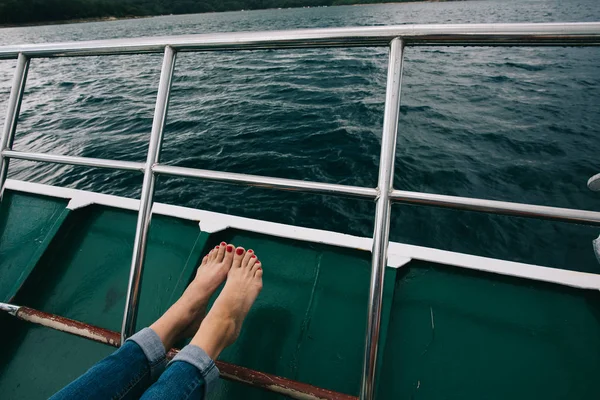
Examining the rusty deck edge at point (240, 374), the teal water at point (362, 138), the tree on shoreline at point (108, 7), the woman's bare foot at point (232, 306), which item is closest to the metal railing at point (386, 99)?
the rusty deck edge at point (240, 374)

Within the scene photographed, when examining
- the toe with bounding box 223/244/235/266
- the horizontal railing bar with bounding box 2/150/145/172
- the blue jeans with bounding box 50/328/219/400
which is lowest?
the blue jeans with bounding box 50/328/219/400

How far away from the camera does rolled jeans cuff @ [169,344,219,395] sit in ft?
2.91

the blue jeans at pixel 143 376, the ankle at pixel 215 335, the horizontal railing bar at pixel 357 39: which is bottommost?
the blue jeans at pixel 143 376

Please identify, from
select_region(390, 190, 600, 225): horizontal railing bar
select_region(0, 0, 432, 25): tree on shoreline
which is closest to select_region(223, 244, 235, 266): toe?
select_region(390, 190, 600, 225): horizontal railing bar

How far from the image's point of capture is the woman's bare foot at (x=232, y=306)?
106 centimetres

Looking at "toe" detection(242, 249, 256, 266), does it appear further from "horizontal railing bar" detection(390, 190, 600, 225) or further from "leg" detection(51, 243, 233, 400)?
"horizontal railing bar" detection(390, 190, 600, 225)

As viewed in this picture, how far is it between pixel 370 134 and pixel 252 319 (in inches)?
183

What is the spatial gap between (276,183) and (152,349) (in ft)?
2.31

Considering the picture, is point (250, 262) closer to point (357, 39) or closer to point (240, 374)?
point (240, 374)

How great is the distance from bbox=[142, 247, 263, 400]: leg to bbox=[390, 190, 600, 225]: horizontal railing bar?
0.78 metres

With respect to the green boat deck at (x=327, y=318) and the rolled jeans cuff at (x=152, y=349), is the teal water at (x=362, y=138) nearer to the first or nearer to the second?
the green boat deck at (x=327, y=318)

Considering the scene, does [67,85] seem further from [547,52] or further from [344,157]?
[547,52]

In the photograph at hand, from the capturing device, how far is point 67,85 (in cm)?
1076

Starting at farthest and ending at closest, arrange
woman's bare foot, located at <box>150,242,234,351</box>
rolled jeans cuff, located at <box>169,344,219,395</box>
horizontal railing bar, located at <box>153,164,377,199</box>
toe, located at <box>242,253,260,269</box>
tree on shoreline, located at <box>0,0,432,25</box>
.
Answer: tree on shoreline, located at <box>0,0,432,25</box>
toe, located at <box>242,253,260,269</box>
woman's bare foot, located at <box>150,242,234,351</box>
rolled jeans cuff, located at <box>169,344,219,395</box>
horizontal railing bar, located at <box>153,164,377,199</box>
